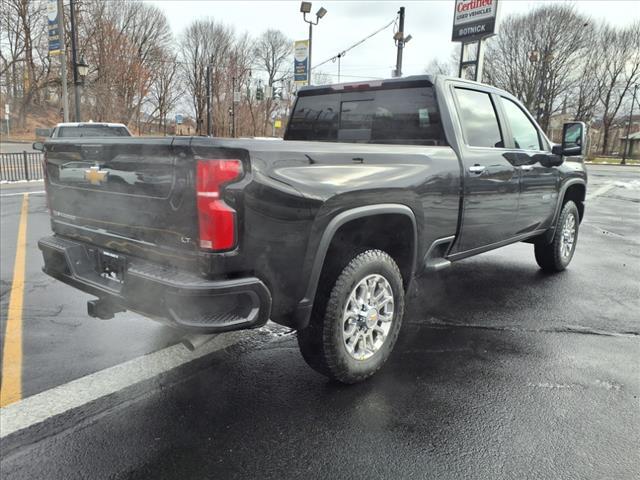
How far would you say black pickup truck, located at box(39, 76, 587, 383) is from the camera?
7.43 ft

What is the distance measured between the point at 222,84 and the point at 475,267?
43.7 metres

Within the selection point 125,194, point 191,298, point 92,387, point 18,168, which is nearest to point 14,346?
point 92,387

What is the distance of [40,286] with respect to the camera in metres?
4.83

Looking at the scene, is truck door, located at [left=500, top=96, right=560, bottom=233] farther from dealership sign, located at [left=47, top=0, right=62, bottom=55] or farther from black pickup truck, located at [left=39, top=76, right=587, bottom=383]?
dealership sign, located at [left=47, top=0, right=62, bottom=55]

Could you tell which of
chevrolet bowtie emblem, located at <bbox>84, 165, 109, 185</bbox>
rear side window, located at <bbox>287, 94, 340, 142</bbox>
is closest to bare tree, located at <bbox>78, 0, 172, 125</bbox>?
rear side window, located at <bbox>287, 94, 340, 142</bbox>

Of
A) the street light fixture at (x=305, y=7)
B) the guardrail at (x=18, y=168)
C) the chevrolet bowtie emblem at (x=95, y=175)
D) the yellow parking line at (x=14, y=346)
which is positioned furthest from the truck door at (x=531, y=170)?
the street light fixture at (x=305, y=7)

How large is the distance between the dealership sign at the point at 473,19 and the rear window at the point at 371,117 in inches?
520

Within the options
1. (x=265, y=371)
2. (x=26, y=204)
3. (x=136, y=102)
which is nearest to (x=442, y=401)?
(x=265, y=371)

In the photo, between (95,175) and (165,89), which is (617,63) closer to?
(165,89)

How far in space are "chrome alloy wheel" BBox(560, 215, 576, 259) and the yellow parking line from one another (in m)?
5.33

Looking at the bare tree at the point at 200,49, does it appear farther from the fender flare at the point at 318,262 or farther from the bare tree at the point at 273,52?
the fender flare at the point at 318,262

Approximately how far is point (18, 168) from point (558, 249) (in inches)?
695

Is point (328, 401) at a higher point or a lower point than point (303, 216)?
lower

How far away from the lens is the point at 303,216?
2.46 m
